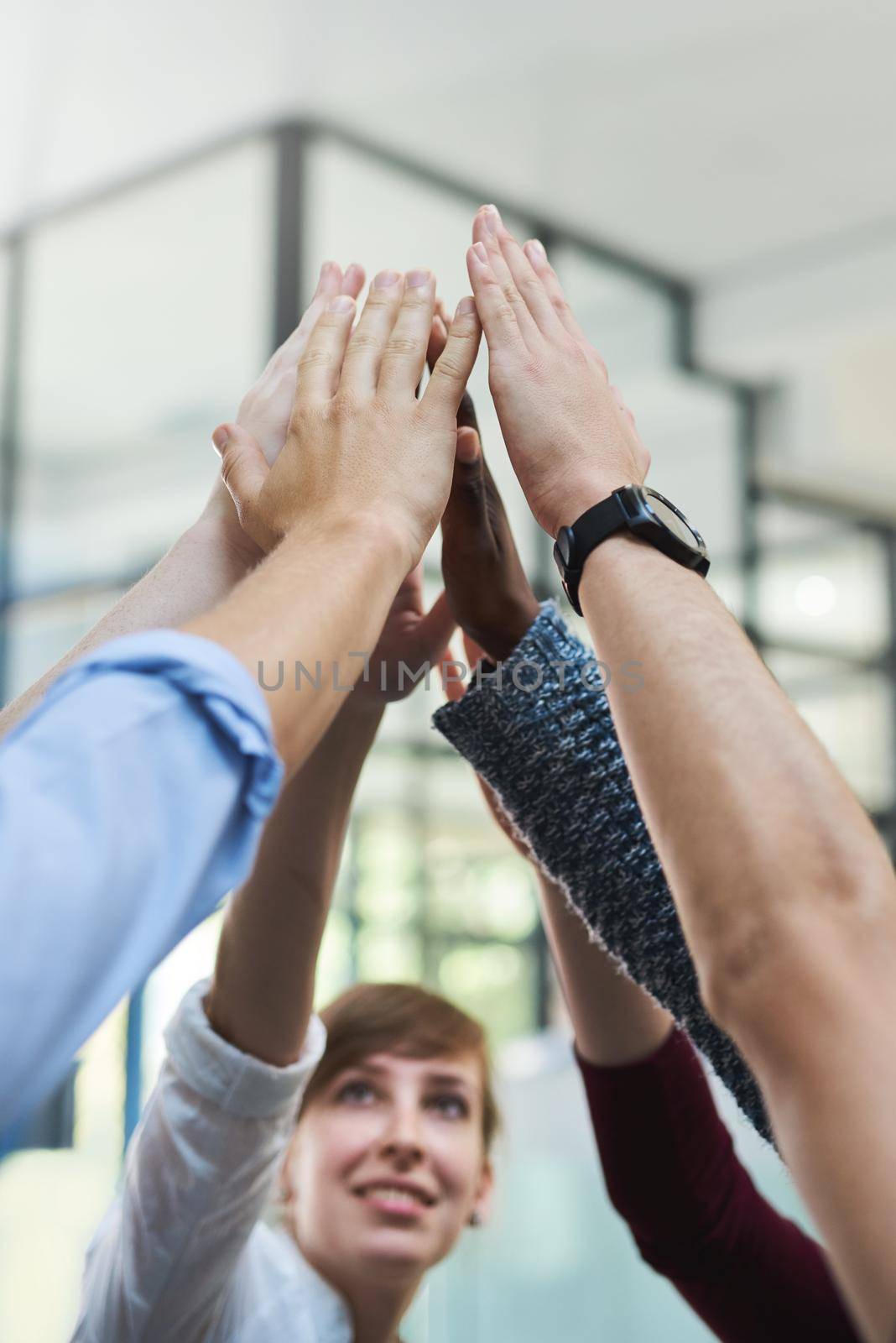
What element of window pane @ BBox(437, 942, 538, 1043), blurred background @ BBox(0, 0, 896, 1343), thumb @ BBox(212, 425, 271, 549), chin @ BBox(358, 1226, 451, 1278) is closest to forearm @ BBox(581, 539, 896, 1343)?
thumb @ BBox(212, 425, 271, 549)

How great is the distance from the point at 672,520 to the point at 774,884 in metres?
0.22

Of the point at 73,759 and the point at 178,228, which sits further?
the point at 178,228

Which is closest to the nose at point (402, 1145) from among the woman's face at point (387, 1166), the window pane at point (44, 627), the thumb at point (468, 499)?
the woman's face at point (387, 1166)

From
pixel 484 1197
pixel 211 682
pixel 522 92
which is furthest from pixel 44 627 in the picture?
pixel 211 682

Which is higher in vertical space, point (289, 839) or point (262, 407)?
point (262, 407)

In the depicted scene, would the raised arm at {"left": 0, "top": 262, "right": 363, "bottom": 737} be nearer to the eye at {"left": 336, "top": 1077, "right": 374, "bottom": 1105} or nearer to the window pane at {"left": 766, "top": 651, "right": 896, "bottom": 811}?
the eye at {"left": 336, "top": 1077, "right": 374, "bottom": 1105}

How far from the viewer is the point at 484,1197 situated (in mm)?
1272

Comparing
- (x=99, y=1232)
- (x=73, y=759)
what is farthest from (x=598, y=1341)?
(x=73, y=759)

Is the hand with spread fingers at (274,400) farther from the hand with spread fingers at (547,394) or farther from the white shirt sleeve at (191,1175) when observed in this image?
the white shirt sleeve at (191,1175)

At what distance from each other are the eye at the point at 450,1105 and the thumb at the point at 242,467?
2.22ft

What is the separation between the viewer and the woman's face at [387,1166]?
1.00 meters

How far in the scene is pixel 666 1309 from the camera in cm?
221

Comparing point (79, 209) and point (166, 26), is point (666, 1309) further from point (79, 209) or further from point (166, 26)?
point (79, 209)

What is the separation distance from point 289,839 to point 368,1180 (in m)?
0.44
